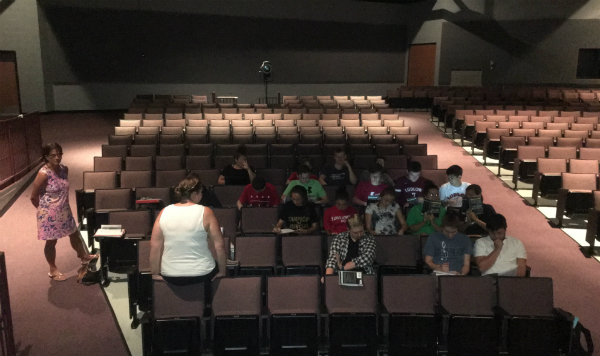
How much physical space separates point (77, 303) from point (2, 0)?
1378 cm

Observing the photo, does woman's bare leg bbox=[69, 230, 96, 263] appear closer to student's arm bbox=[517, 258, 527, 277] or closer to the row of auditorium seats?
the row of auditorium seats

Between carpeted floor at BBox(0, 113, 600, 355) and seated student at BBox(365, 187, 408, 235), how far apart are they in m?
1.68

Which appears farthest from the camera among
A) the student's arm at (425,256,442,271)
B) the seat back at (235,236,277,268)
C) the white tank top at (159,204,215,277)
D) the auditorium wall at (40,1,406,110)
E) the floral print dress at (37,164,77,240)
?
the auditorium wall at (40,1,406,110)

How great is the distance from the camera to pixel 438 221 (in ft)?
18.5

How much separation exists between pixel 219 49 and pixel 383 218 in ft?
49.5

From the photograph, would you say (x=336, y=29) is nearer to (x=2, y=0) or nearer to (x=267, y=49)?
(x=267, y=49)

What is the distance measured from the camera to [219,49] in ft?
62.9

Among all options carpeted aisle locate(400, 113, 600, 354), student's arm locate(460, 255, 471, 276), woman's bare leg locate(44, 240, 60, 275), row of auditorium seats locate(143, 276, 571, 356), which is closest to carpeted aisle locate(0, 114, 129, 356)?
woman's bare leg locate(44, 240, 60, 275)

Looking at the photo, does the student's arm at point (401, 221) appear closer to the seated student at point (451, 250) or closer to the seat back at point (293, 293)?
the seated student at point (451, 250)

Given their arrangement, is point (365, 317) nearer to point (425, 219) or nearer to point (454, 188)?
point (425, 219)

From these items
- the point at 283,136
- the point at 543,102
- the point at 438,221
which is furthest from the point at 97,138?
the point at 543,102

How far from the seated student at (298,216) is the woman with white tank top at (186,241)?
1.89 meters

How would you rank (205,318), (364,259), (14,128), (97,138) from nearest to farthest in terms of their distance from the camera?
(205,318), (364,259), (14,128), (97,138)

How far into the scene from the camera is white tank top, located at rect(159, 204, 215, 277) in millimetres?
3453
